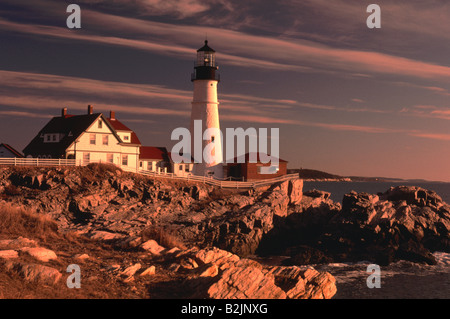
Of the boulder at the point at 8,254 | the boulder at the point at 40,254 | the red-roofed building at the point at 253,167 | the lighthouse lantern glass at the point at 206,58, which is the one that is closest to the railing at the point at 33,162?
the red-roofed building at the point at 253,167

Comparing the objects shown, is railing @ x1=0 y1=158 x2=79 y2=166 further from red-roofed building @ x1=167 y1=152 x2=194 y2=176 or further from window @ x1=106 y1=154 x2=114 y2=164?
red-roofed building @ x1=167 y1=152 x2=194 y2=176

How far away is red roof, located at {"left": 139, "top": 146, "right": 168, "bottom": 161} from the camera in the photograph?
53425mm

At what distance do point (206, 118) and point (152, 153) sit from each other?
297 inches

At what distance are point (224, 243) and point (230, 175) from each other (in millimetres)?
16728

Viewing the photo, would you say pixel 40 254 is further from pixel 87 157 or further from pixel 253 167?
pixel 253 167

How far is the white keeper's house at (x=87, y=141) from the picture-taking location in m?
46.6

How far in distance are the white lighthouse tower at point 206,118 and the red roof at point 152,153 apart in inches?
148

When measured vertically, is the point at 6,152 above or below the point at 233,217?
above

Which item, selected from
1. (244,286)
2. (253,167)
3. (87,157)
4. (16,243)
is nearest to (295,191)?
(253,167)

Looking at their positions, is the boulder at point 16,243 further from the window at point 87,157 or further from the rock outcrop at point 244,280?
the window at point 87,157

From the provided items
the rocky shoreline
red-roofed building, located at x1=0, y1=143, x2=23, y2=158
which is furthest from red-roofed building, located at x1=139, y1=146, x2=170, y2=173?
red-roofed building, located at x1=0, y1=143, x2=23, y2=158

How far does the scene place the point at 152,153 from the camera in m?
54.3

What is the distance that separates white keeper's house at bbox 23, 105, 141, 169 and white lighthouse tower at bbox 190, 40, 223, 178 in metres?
7.11

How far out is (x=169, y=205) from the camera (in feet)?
139
